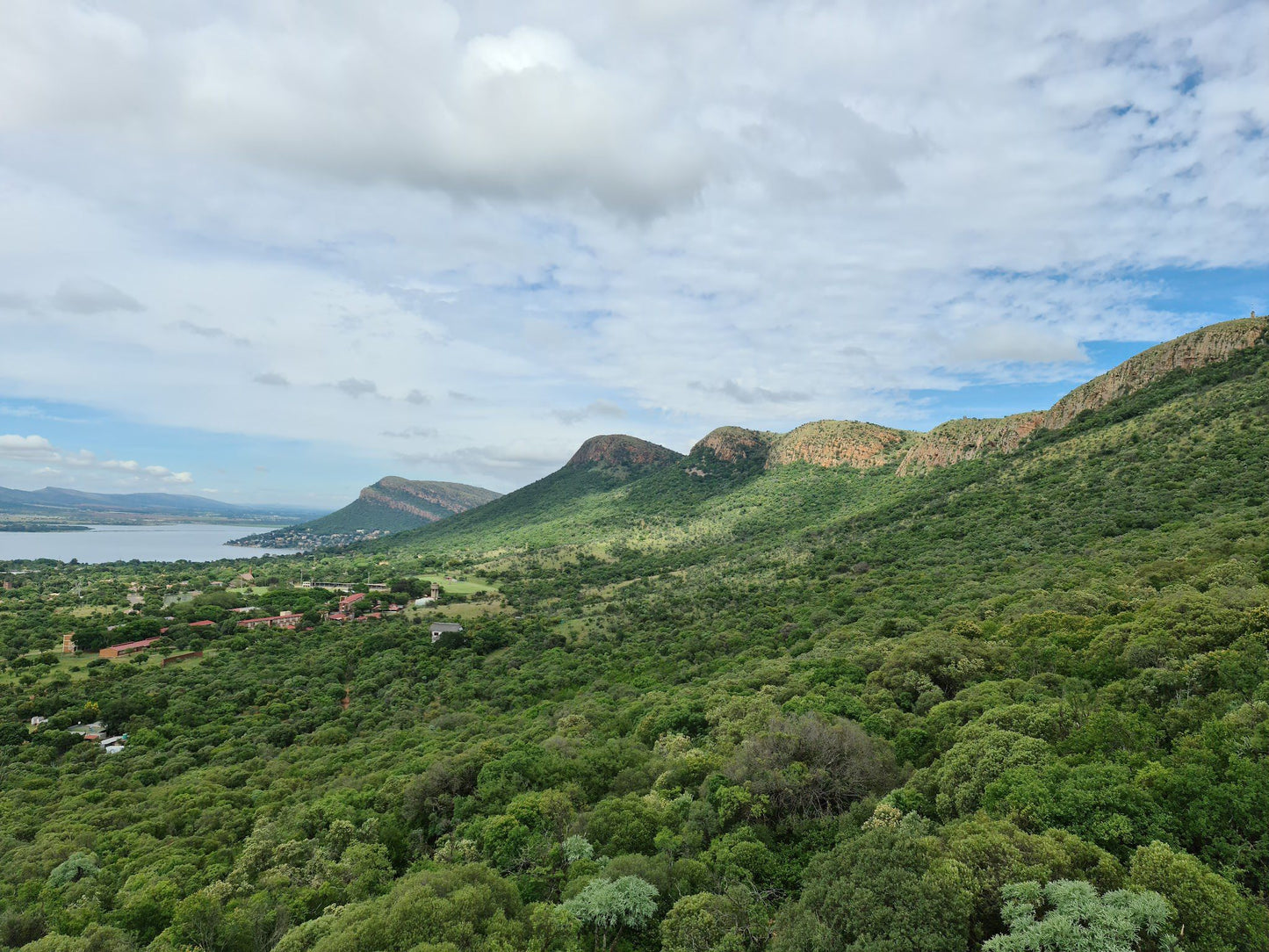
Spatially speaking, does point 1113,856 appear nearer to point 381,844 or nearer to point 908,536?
point 381,844

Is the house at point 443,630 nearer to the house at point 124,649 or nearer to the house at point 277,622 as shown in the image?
the house at point 277,622

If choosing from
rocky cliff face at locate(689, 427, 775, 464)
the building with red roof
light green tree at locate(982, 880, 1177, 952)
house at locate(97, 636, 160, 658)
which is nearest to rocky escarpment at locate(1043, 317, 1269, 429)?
rocky cliff face at locate(689, 427, 775, 464)

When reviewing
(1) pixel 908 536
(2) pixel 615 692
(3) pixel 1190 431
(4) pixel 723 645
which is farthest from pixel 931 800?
(3) pixel 1190 431

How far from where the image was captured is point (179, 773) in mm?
36844

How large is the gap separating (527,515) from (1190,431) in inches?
5746

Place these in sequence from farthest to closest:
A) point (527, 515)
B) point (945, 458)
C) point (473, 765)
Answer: point (527, 515), point (945, 458), point (473, 765)

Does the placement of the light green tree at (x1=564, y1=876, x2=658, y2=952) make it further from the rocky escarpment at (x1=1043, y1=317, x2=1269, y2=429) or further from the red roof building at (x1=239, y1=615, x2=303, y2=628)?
the rocky escarpment at (x1=1043, y1=317, x2=1269, y2=429)

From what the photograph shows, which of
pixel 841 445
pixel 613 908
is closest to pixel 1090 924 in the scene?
pixel 613 908

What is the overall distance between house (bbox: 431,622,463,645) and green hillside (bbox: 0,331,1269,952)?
5.04ft


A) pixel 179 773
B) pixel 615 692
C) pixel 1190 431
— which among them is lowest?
pixel 179 773

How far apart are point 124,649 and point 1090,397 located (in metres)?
131

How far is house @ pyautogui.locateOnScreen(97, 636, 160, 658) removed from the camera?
58219 millimetres

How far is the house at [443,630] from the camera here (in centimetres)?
6600

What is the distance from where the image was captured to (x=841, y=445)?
123625 millimetres
